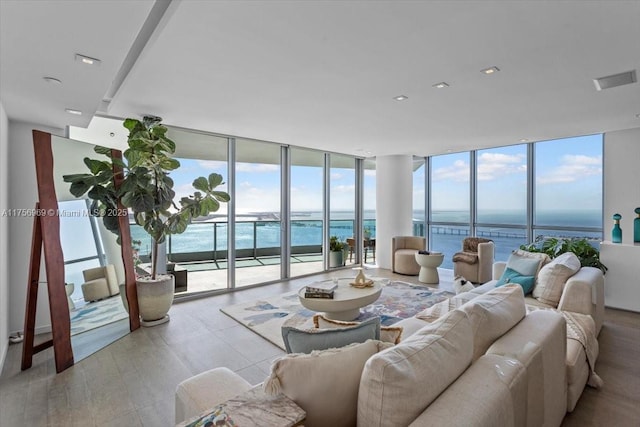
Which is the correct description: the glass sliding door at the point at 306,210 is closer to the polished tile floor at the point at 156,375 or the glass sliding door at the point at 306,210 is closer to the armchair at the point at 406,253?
the armchair at the point at 406,253

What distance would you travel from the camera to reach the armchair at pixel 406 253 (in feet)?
21.2

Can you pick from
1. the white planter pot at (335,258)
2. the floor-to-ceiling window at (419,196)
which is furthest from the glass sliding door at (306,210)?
the floor-to-ceiling window at (419,196)

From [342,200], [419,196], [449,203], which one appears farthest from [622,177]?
[342,200]

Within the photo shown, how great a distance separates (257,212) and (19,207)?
3.22m

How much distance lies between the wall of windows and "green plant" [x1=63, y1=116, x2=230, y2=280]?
5.60 m

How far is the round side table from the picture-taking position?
582cm

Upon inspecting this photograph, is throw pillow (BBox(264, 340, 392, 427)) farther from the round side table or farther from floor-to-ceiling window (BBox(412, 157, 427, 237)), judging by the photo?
floor-to-ceiling window (BBox(412, 157, 427, 237))

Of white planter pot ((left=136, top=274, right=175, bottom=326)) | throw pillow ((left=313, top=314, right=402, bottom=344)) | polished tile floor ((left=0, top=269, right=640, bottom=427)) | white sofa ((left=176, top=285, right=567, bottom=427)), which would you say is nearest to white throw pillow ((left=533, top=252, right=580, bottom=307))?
polished tile floor ((left=0, top=269, right=640, bottom=427))

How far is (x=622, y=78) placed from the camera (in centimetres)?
290

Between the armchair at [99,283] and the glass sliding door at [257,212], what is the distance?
6.88 ft

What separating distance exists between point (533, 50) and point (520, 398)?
2381 mm

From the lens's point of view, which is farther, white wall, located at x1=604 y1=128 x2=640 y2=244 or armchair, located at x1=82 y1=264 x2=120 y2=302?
white wall, located at x1=604 y1=128 x2=640 y2=244

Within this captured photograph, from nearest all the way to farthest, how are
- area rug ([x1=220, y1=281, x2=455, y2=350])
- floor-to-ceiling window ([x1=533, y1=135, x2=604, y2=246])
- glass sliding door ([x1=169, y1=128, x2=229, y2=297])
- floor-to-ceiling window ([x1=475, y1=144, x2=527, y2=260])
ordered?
area rug ([x1=220, y1=281, x2=455, y2=350])
glass sliding door ([x1=169, y1=128, x2=229, y2=297])
floor-to-ceiling window ([x1=533, y1=135, x2=604, y2=246])
floor-to-ceiling window ([x1=475, y1=144, x2=527, y2=260])

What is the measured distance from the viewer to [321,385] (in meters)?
1.17
